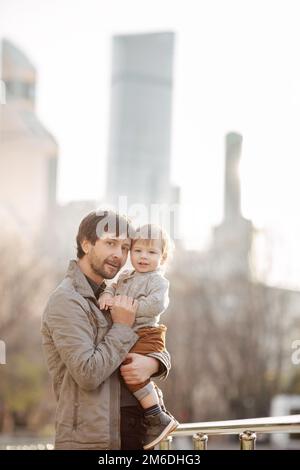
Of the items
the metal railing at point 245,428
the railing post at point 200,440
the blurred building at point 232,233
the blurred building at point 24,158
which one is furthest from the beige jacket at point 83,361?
the blurred building at point 24,158

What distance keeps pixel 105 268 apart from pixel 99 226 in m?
0.11

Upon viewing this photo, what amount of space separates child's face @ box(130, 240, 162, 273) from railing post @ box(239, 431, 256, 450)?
2.03ft

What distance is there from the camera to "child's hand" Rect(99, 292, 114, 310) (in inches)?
104

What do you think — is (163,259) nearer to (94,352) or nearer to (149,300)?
(149,300)

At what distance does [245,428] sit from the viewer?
2984mm

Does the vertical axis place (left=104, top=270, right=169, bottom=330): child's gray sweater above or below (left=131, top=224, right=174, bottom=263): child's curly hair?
below

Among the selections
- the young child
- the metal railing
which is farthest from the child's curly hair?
the metal railing

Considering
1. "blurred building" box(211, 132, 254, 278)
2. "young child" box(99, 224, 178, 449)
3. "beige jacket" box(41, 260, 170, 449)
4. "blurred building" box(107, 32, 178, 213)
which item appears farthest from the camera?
"blurred building" box(107, 32, 178, 213)

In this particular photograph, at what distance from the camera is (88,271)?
2.74 metres

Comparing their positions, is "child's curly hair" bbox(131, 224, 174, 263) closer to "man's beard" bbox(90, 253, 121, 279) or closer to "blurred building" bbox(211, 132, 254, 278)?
"man's beard" bbox(90, 253, 121, 279)

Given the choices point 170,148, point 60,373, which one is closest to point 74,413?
point 60,373

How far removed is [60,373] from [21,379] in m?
21.2

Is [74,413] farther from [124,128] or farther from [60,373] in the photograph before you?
[124,128]

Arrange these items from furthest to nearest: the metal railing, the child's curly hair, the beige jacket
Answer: the metal railing < the child's curly hair < the beige jacket
